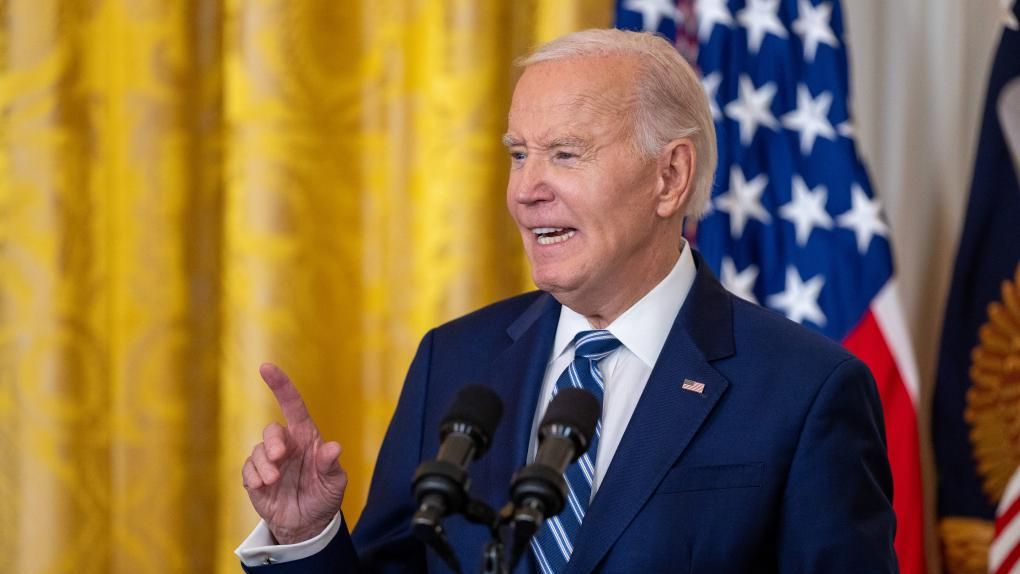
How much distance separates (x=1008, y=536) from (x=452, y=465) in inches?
88.2

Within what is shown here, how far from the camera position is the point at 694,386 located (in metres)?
1.95

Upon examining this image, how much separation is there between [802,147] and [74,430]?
2.10 metres

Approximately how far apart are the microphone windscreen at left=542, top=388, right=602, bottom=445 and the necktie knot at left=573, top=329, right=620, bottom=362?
1.97 ft

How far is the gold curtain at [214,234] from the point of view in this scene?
2.90 meters

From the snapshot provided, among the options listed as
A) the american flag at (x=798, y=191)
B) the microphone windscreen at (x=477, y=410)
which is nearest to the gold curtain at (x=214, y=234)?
the american flag at (x=798, y=191)

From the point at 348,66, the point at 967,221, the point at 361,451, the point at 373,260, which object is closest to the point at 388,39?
the point at 348,66

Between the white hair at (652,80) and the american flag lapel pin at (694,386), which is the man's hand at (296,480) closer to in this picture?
the american flag lapel pin at (694,386)

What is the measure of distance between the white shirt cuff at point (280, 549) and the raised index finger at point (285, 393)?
A: 19cm

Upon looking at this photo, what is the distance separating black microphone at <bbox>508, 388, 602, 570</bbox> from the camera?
4.24ft

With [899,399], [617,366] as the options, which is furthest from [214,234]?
[899,399]

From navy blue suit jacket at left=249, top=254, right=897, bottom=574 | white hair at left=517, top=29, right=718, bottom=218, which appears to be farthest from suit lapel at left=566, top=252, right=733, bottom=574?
white hair at left=517, top=29, right=718, bottom=218

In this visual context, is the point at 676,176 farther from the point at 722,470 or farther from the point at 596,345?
the point at 722,470

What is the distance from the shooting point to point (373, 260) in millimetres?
3305

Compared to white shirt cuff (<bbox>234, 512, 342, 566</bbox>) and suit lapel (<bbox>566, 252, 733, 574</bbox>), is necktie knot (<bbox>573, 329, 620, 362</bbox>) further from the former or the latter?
white shirt cuff (<bbox>234, 512, 342, 566</bbox>)
